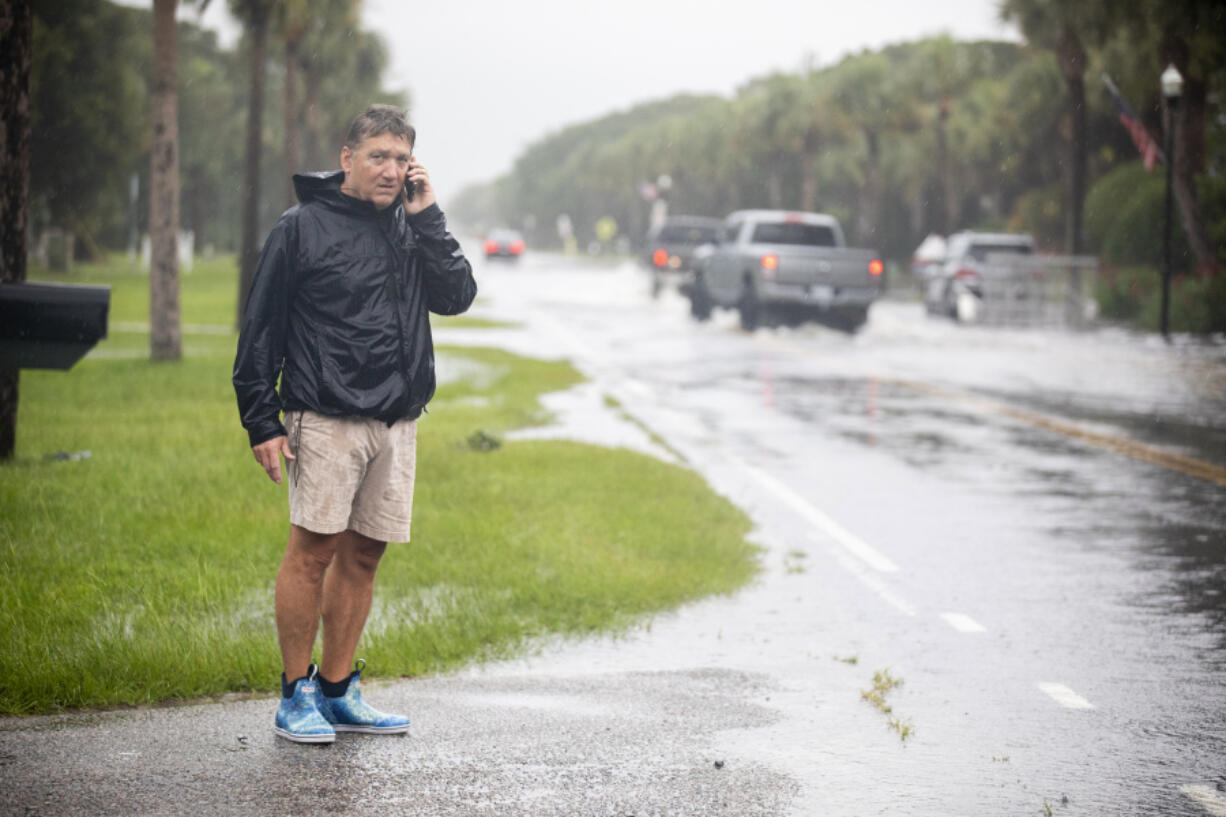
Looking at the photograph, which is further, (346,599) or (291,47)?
(291,47)

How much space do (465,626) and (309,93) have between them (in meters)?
43.0

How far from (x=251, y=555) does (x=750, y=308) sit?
21.2 m

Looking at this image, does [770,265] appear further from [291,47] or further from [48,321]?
[48,321]

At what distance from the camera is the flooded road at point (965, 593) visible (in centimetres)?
531

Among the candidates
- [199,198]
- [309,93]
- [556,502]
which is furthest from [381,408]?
[199,198]

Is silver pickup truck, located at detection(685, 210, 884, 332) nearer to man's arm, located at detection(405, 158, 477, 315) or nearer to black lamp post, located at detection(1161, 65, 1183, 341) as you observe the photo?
black lamp post, located at detection(1161, 65, 1183, 341)

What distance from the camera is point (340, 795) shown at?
4.81 meters

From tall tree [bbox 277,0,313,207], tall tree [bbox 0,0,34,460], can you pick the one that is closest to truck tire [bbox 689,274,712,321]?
tall tree [bbox 277,0,313,207]

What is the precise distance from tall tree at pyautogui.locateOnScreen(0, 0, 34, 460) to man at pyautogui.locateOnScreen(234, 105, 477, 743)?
6106mm

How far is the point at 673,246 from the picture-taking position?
45.9 m

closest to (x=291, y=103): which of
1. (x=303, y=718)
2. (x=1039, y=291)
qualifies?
(x=1039, y=291)

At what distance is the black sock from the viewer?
5.49 metres

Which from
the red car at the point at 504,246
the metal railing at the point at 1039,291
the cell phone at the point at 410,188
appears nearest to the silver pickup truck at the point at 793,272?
the metal railing at the point at 1039,291

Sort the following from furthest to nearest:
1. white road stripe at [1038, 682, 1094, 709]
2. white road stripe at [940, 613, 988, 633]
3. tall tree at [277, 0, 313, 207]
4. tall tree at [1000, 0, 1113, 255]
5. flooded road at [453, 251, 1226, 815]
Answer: tall tree at [1000, 0, 1113, 255] < tall tree at [277, 0, 313, 207] < white road stripe at [940, 613, 988, 633] < white road stripe at [1038, 682, 1094, 709] < flooded road at [453, 251, 1226, 815]
